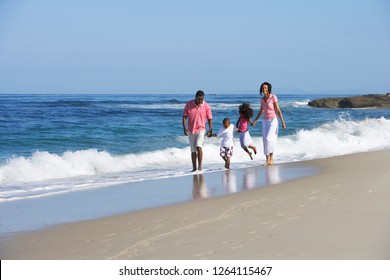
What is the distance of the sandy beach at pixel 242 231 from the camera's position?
4.79 metres

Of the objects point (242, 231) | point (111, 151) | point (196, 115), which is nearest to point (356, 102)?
point (111, 151)

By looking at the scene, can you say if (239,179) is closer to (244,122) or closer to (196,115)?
(196,115)

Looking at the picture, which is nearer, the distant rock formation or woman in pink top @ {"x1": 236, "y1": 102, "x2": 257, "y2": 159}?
woman in pink top @ {"x1": 236, "y1": 102, "x2": 257, "y2": 159}

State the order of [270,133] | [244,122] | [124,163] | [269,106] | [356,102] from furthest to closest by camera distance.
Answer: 1. [356,102]
2. [124,163]
3. [244,122]
4. [270,133]
5. [269,106]

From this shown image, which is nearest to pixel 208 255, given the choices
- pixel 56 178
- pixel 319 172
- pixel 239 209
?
pixel 239 209

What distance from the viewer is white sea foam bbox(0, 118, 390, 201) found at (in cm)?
1041

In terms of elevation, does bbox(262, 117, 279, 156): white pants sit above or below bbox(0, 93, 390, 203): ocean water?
above

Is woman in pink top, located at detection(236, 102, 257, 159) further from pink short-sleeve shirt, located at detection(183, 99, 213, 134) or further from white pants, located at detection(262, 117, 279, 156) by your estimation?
pink short-sleeve shirt, located at detection(183, 99, 213, 134)

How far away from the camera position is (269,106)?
1180cm

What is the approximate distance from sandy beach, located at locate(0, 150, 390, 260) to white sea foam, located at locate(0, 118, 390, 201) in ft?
9.86

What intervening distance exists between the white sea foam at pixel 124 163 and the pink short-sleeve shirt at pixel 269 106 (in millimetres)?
1425

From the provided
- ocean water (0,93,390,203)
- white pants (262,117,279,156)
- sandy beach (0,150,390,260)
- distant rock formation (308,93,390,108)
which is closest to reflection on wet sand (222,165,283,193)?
white pants (262,117,279,156)

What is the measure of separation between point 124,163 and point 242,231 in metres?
8.86
